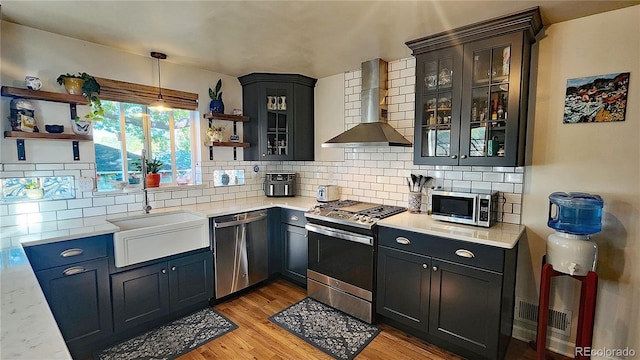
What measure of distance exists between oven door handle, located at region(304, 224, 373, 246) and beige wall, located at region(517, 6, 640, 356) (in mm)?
1306

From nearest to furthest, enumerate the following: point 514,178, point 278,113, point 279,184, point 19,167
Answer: point 19,167 < point 514,178 < point 278,113 < point 279,184

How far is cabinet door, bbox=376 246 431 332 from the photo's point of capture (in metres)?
2.30

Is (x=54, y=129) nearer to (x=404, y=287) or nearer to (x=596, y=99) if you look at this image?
(x=404, y=287)

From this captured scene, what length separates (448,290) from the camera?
2.17 meters

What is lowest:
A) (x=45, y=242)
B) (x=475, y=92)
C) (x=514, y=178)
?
(x=45, y=242)

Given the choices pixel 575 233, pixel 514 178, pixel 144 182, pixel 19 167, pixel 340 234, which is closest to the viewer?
pixel 575 233

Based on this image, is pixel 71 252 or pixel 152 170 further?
pixel 152 170

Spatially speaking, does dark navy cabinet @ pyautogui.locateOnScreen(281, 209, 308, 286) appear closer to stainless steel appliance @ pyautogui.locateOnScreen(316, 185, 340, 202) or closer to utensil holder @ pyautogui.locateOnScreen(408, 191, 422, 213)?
stainless steel appliance @ pyautogui.locateOnScreen(316, 185, 340, 202)

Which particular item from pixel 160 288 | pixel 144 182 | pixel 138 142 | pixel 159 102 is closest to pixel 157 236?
pixel 160 288

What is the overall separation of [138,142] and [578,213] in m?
3.74

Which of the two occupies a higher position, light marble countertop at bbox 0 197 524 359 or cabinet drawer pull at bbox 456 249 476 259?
light marble countertop at bbox 0 197 524 359

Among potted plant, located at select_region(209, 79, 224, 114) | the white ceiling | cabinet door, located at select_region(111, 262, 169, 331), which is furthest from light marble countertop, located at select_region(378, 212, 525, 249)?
potted plant, located at select_region(209, 79, 224, 114)

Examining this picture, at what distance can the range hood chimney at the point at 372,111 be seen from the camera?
2.84 meters

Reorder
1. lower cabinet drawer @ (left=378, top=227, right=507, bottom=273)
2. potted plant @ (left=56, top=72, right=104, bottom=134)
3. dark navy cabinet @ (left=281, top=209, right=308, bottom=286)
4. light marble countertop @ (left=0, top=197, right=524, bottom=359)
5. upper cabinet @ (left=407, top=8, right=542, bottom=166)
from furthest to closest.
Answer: dark navy cabinet @ (left=281, top=209, right=308, bottom=286) < potted plant @ (left=56, top=72, right=104, bottom=134) < upper cabinet @ (left=407, top=8, right=542, bottom=166) < lower cabinet drawer @ (left=378, top=227, right=507, bottom=273) < light marble countertop @ (left=0, top=197, right=524, bottom=359)
